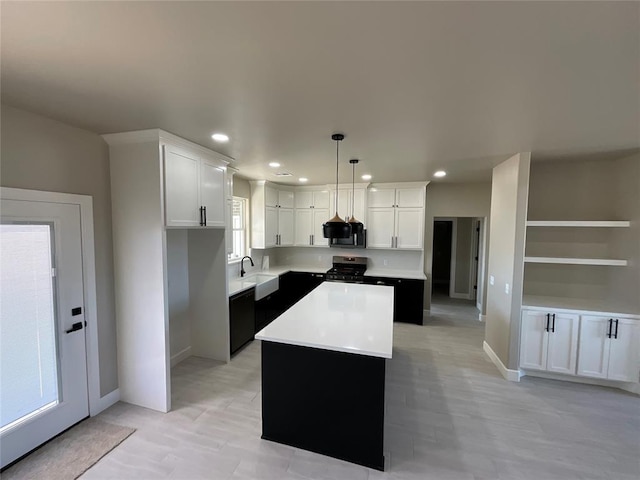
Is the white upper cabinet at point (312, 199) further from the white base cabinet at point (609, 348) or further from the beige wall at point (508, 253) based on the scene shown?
the white base cabinet at point (609, 348)

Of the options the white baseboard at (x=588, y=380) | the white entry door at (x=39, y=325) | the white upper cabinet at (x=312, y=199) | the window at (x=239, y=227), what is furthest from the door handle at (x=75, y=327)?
the white baseboard at (x=588, y=380)

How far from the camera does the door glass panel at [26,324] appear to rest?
2080 millimetres

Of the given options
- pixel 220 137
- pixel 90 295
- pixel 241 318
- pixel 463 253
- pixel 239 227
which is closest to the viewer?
pixel 90 295

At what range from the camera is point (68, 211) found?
94.7 inches

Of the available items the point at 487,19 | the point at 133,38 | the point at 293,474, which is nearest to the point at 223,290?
the point at 293,474

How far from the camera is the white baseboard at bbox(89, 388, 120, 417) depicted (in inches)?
104

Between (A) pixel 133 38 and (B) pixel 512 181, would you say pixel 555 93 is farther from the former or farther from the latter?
(A) pixel 133 38

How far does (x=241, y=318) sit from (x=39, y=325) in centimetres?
210

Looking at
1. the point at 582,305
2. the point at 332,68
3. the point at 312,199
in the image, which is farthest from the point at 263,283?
the point at 582,305

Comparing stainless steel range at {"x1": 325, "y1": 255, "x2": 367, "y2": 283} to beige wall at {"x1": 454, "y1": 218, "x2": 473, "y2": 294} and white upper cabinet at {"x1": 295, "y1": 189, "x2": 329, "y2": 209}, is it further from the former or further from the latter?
beige wall at {"x1": 454, "y1": 218, "x2": 473, "y2": 294}

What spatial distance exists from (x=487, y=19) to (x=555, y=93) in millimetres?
1026

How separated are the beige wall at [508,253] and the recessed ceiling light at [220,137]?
323 centimetres

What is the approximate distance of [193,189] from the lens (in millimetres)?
2986

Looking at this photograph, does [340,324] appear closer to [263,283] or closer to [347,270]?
[263,283]
